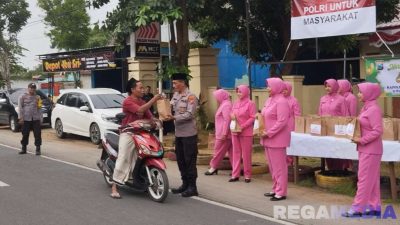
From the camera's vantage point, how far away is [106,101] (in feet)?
52.6

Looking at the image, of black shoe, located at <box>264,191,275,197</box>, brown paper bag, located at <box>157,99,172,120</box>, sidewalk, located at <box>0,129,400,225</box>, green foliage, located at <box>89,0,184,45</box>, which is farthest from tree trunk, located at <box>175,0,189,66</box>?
black shoe, located at <box>264,191,275,197</box>

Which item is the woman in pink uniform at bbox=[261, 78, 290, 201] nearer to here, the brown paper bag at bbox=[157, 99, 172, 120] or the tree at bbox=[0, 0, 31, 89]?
the brown paper bag at bbox=[157, 99, 172, 120]

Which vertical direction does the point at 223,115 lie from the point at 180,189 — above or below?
above

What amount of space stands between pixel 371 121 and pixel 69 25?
41878mm

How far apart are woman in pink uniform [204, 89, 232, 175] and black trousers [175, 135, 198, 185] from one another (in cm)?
174

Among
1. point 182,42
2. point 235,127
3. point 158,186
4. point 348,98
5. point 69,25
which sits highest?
point 69,25

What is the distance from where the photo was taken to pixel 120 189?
8742 millimetres

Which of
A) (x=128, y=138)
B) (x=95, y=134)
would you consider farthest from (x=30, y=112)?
(x=128, y=138)

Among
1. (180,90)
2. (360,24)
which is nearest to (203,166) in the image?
(180,90)

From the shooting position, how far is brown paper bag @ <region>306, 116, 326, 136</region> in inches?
329

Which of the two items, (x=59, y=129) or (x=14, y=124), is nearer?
(x=59, y=129)

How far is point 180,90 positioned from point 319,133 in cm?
230

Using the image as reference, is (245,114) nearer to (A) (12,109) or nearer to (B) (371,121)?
(B) (371,121)

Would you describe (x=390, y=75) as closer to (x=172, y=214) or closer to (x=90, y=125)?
(x=172, y=214)
